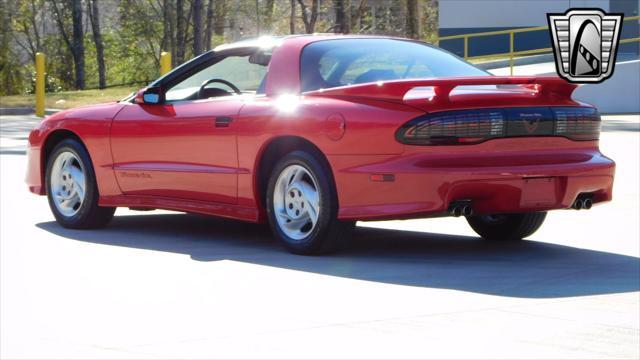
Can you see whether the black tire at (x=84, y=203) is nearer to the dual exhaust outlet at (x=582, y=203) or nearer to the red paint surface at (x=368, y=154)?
the red paint surface at (x=368, y=154)

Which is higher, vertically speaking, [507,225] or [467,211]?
[467,211]

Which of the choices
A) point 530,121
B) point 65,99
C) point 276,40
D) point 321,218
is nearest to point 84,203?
point 276,40

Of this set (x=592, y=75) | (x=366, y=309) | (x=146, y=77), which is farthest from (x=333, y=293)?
(x=146, y=77)

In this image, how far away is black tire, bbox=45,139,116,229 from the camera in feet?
31.8

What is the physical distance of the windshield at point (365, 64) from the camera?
8.27m

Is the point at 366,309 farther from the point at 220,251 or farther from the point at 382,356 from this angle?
the point at 220,251

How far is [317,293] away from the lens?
6898 millimetres

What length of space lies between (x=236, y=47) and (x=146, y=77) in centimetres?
5522

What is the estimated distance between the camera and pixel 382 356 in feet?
17.3

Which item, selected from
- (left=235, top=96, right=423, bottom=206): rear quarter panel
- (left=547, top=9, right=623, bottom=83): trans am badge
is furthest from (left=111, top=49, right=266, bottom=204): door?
(left=547, top=9, right=623, bottom=83): trans am badge

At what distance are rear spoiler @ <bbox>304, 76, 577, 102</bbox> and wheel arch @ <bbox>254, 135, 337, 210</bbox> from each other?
1.05 ft

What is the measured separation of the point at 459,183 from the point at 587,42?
494 centimetres

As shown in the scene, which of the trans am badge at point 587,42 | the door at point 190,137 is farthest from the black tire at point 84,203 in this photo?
the trans am badge at point 587,42

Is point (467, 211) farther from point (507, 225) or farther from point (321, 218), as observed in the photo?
point (507, 225)
